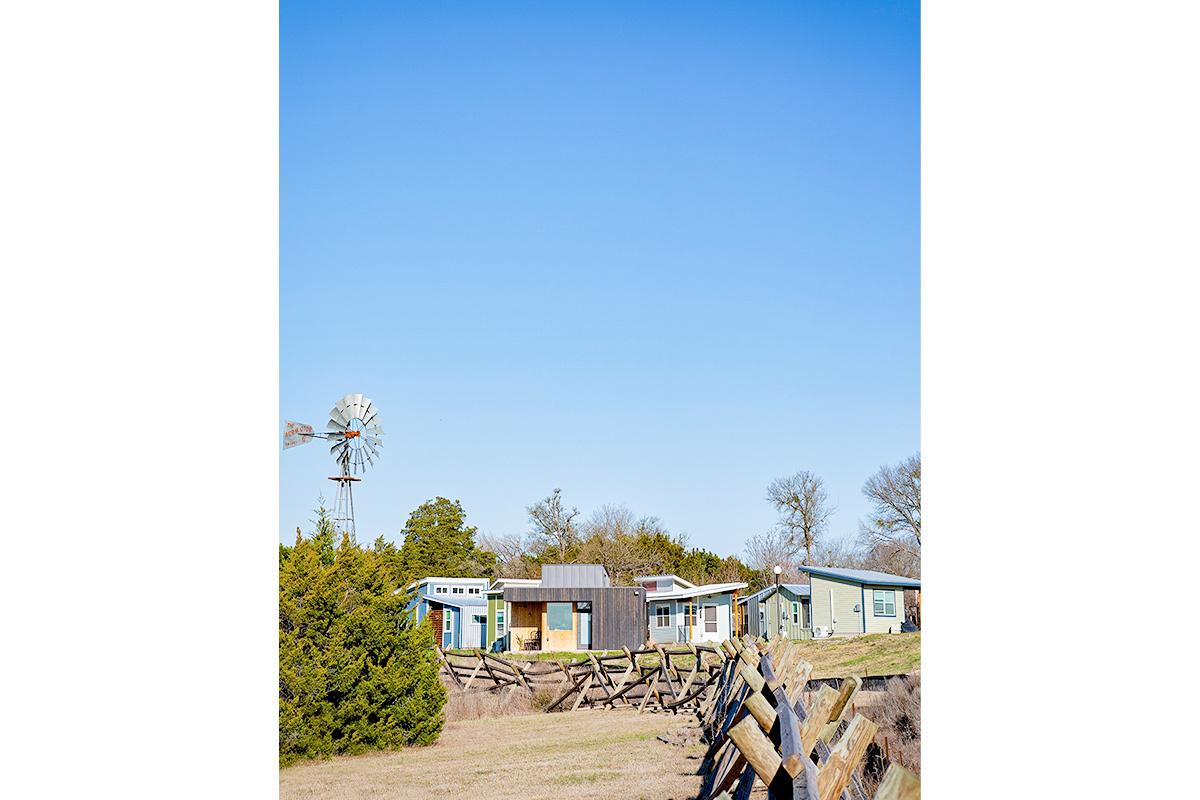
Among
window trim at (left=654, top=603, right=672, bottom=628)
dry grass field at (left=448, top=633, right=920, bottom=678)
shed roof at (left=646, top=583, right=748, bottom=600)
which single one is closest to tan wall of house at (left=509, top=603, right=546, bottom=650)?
dry grass field at (left=448, top=633, right=920, bottom=678)

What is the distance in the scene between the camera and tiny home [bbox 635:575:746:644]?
11133mm

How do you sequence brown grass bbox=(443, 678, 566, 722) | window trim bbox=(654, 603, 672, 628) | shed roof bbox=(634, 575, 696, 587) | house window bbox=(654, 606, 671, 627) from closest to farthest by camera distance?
brown grass bbox=(443, 678, 566, 722) < shed roof bbox=(634, 575, 696, 587) < window trim bbox=(654, 603, 672, 628) < house window bbox=(654, 606, 671, 627)

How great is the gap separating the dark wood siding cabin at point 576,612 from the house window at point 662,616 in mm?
1441

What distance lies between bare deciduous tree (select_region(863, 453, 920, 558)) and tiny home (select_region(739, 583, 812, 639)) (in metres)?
3.29

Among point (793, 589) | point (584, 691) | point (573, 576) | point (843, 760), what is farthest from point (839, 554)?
point (843, 760)

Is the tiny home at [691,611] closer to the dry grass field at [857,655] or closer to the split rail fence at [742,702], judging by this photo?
the split rail fence at [742,702]

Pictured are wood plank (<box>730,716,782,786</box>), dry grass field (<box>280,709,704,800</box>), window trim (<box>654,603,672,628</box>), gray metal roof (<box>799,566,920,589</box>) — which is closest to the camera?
wood plank (<box>730,716,782,786</box>)

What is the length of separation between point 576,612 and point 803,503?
7.93 ft

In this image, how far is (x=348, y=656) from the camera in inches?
216
